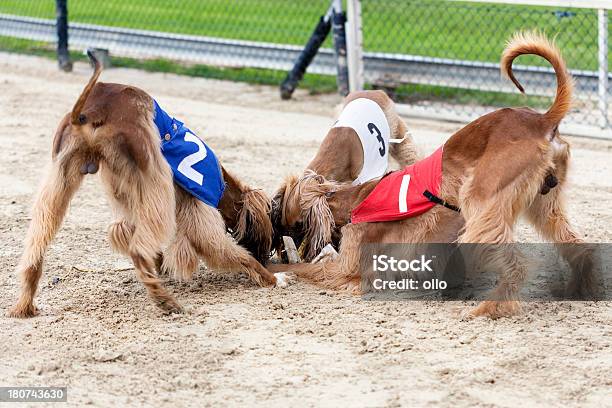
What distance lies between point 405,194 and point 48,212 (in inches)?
65.6

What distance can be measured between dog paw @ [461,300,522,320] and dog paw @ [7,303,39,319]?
194 centimetres

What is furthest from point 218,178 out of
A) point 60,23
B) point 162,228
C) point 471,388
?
point 60,23

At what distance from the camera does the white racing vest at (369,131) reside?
5.45m

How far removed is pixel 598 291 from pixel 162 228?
2.04m

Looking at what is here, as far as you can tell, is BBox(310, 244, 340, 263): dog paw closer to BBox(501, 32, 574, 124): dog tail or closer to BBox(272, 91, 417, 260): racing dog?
BBox(272, 91, 417, 260): racing dog

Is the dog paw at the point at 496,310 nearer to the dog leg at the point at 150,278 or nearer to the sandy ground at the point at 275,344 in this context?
the sandy ground at the point at 275,344

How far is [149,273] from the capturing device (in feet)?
14.0

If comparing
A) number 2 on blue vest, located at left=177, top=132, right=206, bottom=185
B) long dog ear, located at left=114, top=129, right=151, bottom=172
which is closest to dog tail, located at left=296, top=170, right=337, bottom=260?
number 2 on blue vest, located at left=177, top=132, right=206, bottom=185

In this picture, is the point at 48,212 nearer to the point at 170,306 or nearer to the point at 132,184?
the point at 132,184

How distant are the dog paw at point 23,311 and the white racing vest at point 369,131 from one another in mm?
1859

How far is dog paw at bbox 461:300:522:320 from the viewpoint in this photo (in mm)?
4301

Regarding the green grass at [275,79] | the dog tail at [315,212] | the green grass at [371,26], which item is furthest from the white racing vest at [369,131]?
the green grass at [371,26]

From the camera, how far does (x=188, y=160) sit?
15.1ft

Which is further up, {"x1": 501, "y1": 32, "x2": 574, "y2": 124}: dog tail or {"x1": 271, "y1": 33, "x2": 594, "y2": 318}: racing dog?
{"x1": 501, "y1": 32, "x2": 574, "y2": 124}: dog tail
